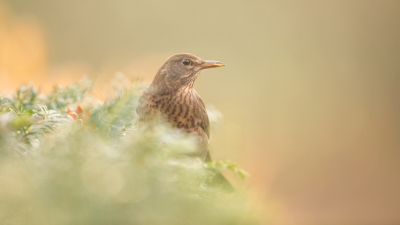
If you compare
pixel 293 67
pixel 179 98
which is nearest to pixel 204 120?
pixel 179 98

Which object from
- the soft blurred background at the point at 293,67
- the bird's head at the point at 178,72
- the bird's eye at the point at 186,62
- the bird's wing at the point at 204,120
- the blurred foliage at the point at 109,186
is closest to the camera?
the blurred foliage at the point at 109,186

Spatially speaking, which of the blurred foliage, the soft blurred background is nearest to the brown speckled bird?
the blurred foliage

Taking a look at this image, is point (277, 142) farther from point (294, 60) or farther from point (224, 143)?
point (224, 143)

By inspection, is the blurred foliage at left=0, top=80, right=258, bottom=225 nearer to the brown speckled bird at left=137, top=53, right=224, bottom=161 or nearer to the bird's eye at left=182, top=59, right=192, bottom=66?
the brown speckled bird at left=137, top=53, right=224, bottom=161

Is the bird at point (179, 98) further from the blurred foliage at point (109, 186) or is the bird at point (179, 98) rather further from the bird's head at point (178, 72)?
the blurred foliage at point (109, 186)

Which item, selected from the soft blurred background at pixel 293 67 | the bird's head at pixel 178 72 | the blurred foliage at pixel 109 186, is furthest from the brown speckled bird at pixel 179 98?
the soft blurred background at pixel 293 67

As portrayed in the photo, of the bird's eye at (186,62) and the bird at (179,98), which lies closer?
the bird at (179,98)
